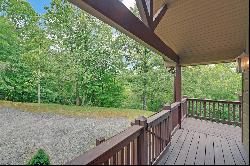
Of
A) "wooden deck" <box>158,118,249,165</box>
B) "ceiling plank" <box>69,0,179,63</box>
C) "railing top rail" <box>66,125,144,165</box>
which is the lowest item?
"wooden deck" <box>158,118,249,165</box>

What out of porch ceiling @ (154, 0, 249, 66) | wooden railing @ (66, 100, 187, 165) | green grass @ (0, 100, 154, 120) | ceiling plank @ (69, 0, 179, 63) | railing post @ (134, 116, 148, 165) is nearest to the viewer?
wooden railing @ (66, 100, 187, 165)

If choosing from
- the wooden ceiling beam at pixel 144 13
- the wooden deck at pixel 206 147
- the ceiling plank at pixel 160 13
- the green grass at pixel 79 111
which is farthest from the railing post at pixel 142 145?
the green grass at pixel 79 111

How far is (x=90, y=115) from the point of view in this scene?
1619 centimetres

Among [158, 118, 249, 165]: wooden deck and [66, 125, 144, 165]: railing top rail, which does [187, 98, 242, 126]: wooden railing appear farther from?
[66, 125, 144, 165]: railing top rail

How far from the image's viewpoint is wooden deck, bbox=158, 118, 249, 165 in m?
4.14

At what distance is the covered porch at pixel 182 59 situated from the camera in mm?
2969

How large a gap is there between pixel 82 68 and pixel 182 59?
11707 mm

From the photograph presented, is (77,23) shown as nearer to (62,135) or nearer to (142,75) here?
(142,75)

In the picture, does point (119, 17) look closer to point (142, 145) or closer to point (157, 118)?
point (142, 145)

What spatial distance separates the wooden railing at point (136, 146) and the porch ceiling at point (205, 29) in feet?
7.29

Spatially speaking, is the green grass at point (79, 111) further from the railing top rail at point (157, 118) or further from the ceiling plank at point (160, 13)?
the railing top rail at point (157, 118)

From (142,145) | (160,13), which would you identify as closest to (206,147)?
(142,145)

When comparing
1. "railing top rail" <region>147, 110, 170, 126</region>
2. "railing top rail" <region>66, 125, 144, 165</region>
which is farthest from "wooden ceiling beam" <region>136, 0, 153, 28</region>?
"railing top rail" <region>66, 125, 144, 165</region>

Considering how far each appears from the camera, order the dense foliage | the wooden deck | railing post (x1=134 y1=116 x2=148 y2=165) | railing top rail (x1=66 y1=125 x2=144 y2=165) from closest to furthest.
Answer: railing top rail (x1=66 y1=125 x2=144 y2=165), railing post (x1=134 y1=116 x2=148 y2=165), the wooden deck, the dense foliage
